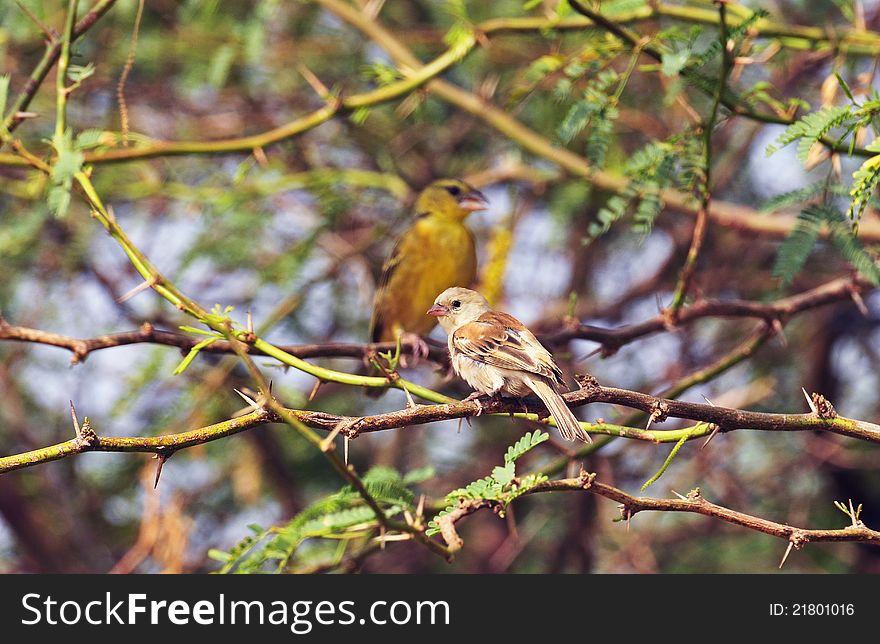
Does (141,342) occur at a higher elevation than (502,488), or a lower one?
higher

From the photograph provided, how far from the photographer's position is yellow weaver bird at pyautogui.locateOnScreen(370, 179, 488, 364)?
5.66 m

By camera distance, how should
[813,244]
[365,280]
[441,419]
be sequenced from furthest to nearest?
[365,280]
[813,244]
[441,419]

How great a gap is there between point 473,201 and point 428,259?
1.33 ft

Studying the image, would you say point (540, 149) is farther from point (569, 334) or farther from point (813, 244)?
point (813, 244)

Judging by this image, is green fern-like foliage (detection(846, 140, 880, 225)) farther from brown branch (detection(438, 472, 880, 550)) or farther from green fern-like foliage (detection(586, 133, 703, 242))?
green fern-like foliage (detection(586, 133, 703, 242))

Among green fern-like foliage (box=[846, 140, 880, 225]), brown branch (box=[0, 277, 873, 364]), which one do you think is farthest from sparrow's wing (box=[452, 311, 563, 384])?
green fern-like foliage (box=[846, 140, 880, 225])

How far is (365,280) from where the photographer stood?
6539mm

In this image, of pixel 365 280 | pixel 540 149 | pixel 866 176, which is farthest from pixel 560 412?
pixel 365 280

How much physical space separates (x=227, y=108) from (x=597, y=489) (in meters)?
4.97

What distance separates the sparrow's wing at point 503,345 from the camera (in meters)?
2.94

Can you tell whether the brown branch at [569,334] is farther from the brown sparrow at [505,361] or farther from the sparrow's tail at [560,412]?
the sparrow's tail at [560,412]

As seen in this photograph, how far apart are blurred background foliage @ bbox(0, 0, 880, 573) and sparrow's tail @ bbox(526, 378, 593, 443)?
251 cm
